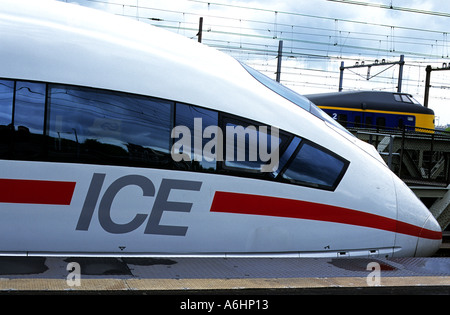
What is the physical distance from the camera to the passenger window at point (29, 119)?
495 centimetres

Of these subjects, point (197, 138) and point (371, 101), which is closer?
point (197, 138)

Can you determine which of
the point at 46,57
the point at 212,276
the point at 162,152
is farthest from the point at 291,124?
the point at 46,57

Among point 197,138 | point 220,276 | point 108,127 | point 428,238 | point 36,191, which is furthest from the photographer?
point 428,238

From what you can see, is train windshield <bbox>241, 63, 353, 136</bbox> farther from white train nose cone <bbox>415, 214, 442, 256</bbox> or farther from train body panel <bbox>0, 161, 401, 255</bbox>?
white train nose cone <bbox>415, 214, 442, 256</bbox>

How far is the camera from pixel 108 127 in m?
5.16

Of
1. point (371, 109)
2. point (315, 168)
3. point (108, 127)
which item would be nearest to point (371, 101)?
point (371, 109)

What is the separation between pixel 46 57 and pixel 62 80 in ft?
0.78

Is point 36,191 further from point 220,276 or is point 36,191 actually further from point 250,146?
point 250,146

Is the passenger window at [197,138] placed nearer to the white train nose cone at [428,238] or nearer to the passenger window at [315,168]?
the passenger window at [315,168]

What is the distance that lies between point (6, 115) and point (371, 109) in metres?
24.2

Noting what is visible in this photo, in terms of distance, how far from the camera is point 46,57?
5.02 metres

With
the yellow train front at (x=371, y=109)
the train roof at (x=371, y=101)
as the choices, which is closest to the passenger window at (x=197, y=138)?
the yellow train front at (x=371, y=109)

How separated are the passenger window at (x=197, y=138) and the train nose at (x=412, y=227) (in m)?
1.94
